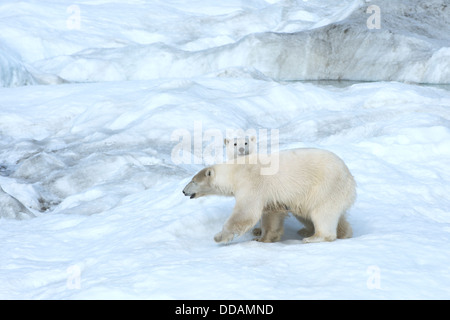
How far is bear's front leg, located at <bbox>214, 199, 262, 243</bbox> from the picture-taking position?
11.1ft

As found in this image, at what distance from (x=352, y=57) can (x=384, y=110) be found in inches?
408


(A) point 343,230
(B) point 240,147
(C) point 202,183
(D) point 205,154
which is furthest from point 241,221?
(D) point 205,154

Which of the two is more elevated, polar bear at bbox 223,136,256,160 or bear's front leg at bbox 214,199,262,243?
bear's front leg at bbox 214,199,262,243

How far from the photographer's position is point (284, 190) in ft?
11.5

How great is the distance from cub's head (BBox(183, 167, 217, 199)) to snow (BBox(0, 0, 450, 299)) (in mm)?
365

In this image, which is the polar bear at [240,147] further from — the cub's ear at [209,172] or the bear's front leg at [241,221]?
the bear's front leg at [241,221]

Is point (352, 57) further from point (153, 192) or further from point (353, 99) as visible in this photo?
point (153, 192)

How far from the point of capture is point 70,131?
977 centimetres

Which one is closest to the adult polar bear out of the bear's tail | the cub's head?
the cub's head

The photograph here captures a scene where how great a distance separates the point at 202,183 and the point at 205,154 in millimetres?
4677

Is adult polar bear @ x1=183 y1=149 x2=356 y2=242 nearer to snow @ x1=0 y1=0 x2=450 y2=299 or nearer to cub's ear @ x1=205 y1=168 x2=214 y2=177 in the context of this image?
cub's ear @ x1=205 y1=168 x2=214 y2=177

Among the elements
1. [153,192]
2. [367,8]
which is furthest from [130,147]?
[367,8]

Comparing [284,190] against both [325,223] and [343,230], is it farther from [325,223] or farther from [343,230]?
[343,230]
